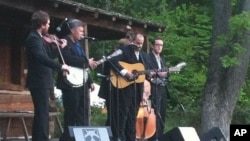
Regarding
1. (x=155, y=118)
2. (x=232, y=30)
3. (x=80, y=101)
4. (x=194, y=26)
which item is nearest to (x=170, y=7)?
(x=194, y=26)

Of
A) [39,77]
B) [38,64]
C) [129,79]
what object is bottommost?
[129,79]

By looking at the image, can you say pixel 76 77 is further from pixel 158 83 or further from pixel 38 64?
pixel 158 83

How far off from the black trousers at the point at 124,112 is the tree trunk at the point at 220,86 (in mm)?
5530

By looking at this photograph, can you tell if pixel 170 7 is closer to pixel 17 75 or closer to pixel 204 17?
pixel 204 17

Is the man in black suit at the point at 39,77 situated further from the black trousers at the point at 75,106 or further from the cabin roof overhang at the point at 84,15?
the cabin roof overhang at the point at 84,15

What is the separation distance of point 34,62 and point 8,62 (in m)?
4.34

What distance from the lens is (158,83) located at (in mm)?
10258

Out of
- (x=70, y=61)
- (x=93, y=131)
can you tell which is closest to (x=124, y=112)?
(x=70, y=61)

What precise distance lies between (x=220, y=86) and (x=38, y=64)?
7.55 m

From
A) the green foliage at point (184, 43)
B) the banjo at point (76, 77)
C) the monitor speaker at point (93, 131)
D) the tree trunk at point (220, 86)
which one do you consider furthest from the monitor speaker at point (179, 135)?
the green foliage at point (184, 43)

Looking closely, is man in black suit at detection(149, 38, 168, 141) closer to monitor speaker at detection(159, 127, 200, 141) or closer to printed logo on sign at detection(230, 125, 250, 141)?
monitor speaker at detection(159, 127, 200, 141)

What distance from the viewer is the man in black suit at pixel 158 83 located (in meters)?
10.1

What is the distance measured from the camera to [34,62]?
318 inches

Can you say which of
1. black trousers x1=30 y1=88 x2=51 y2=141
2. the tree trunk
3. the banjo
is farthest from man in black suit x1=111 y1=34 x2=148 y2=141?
the tree trunk
